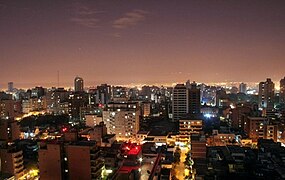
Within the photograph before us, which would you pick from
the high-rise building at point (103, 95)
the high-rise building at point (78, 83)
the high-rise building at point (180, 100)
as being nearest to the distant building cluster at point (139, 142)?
the high-rise building at point (180, 100)

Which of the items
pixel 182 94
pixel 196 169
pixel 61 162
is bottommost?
pixel 196 169

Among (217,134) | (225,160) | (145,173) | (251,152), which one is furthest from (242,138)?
(145,173)

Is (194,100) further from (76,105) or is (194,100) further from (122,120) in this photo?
A: (76,105)

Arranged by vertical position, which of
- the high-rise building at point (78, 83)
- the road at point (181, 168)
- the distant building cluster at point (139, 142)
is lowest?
the road at point (181, 168)

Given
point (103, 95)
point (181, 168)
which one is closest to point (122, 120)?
point (181, 168)

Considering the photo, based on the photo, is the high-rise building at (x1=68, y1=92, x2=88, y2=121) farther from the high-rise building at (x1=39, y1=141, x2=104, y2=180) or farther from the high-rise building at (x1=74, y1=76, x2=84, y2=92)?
the high-rise building at (x1=39, y1=141, x2=104, y2=180)

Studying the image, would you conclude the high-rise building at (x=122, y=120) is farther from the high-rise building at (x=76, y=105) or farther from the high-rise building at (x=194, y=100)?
the high-rise building at (x=76, y=105)

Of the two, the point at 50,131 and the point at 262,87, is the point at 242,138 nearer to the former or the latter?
the point at 50,131

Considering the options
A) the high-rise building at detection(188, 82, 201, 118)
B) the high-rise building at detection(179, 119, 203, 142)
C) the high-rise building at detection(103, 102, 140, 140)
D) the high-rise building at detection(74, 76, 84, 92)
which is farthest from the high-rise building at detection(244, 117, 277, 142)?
the high-rise building at detection(74, 76, 84, 92)
